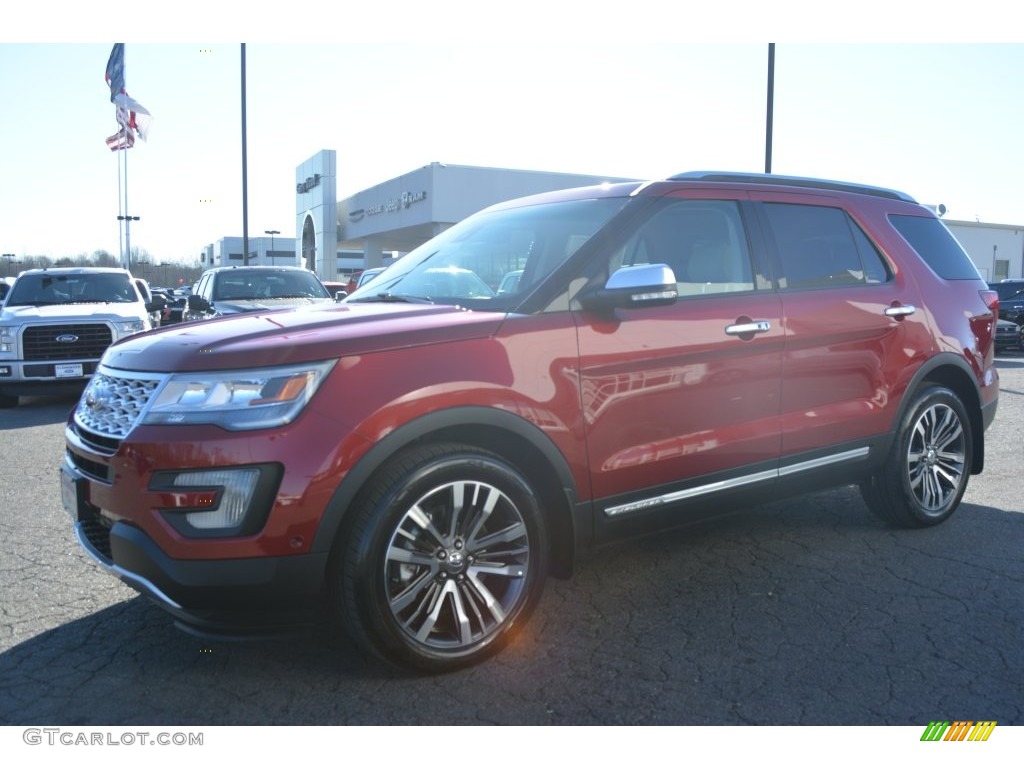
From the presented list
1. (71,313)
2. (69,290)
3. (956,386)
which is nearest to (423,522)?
(956,386)

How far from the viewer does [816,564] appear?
4492 millimetres

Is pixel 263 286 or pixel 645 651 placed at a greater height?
pixel 263 286

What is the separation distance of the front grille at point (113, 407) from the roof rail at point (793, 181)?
2544 millimetres

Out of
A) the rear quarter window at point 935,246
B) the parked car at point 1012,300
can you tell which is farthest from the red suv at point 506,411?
the parked car at point 1012,300

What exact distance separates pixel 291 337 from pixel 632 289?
137 cm

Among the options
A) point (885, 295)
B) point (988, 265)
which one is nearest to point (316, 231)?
point (988, 265)

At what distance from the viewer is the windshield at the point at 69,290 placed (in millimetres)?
12000

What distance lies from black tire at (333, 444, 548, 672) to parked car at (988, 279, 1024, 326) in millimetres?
20403

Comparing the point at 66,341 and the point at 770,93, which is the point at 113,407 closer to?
the point at 66,341

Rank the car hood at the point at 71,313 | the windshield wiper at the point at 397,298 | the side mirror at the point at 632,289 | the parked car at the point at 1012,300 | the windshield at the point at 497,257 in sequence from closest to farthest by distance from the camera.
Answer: the side mirror at the point at 632,289
the windshield at the point at 497,257
the windshield wiper at the point at 397,298
the car hood at the point at 71,313
the parked car at the point at 1012,300

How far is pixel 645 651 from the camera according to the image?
3.44m

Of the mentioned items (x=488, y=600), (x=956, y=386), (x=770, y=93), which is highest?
(x=770, y=93)

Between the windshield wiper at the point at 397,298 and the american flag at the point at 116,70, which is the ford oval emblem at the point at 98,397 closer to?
the windshield wiper at the point at 397,298

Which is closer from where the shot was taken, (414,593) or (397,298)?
(414,593)
